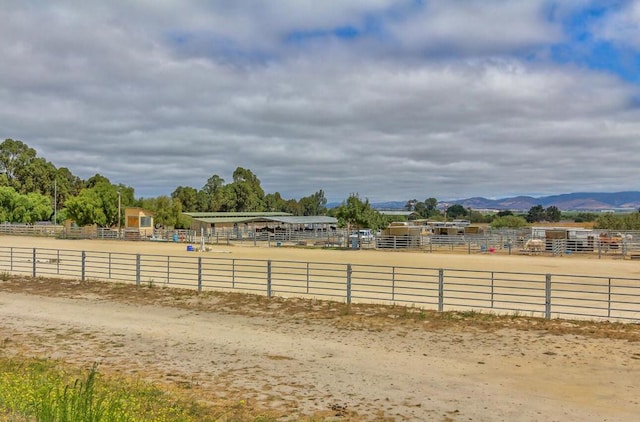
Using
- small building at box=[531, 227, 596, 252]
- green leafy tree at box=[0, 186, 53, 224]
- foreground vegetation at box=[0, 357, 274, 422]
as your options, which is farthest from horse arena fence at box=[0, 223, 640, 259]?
foreground vegetation at box=[0, 357, 274, 422]

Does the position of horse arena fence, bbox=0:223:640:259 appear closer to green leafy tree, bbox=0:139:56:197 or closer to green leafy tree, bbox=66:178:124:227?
green leafy tree, bbox=66:178:124:227

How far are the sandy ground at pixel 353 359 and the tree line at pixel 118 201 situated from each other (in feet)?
148

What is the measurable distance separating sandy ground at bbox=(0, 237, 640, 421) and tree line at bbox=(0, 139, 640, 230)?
1779 inches

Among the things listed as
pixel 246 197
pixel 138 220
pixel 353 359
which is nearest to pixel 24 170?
pixel 246 197

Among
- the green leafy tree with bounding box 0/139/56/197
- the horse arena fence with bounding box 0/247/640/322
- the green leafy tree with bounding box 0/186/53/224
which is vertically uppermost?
the green leafy tree with bounding box 0/139/56/197

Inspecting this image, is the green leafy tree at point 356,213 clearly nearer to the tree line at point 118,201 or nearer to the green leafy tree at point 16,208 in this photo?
the tree line at point 118,201

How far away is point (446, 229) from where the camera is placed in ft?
218

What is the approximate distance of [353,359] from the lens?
9.85 metres

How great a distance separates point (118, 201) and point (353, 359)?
66937 mm

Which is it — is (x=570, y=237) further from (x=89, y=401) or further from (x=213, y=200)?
(x=213, y=200)

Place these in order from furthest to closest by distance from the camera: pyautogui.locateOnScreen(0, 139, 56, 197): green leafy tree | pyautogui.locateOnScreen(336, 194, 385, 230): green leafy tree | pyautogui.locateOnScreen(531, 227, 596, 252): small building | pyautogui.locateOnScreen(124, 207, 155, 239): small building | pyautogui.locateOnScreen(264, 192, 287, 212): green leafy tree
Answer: pyautogui.locateOnScreen(264, 192, 287, 212): green leafy tree, pyautogui.locateOnScreen(0, 139, 56, 197): green leafy tree, pyautogui.locateOnScreen(124, 207, 155, 239): small building, pyautogui.locateOnScreen(336, 194, 385, 230): green leafy tree, pyautogui.locateOnScreen(531, 227, 596, 252): small building

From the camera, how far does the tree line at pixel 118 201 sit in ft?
225

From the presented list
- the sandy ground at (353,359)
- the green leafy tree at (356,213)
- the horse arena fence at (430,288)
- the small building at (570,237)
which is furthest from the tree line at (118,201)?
the sandy ground at (353,359)

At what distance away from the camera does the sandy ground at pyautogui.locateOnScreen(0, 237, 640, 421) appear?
7379 millimetres
